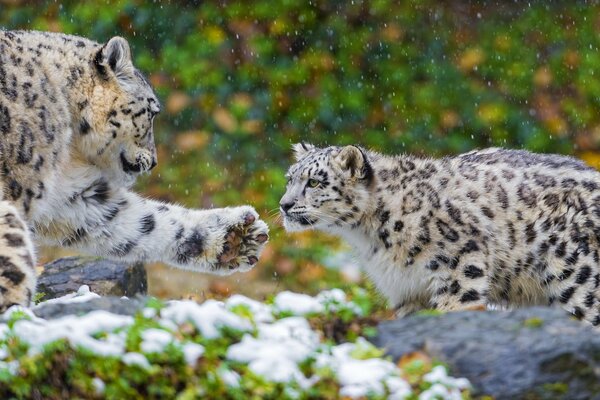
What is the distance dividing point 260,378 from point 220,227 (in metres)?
3.59

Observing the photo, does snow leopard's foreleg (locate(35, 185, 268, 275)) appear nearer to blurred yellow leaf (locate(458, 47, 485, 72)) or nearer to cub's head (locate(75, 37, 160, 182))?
cub's head (locate(75, 37, 160, 182))

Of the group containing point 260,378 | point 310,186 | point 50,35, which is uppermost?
point 50,35

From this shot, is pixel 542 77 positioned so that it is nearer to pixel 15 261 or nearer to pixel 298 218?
pixel 298 218

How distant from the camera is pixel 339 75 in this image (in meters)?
14.2

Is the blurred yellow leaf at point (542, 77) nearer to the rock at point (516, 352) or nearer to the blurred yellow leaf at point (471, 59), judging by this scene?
the blurred yellow leaf at point (471, 59)

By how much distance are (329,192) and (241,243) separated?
63 cm

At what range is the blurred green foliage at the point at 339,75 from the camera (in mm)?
13977

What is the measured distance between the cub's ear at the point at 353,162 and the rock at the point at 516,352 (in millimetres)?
2966

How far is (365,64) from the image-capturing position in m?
14.3

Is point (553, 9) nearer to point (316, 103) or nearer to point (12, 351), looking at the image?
point (316, 103)

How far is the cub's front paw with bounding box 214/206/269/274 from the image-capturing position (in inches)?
309

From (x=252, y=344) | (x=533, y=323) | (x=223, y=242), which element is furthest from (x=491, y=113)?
(x=252, y=344)

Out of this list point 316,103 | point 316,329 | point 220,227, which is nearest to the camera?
point 316,329

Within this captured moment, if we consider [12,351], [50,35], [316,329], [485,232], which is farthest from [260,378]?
[50,35]
